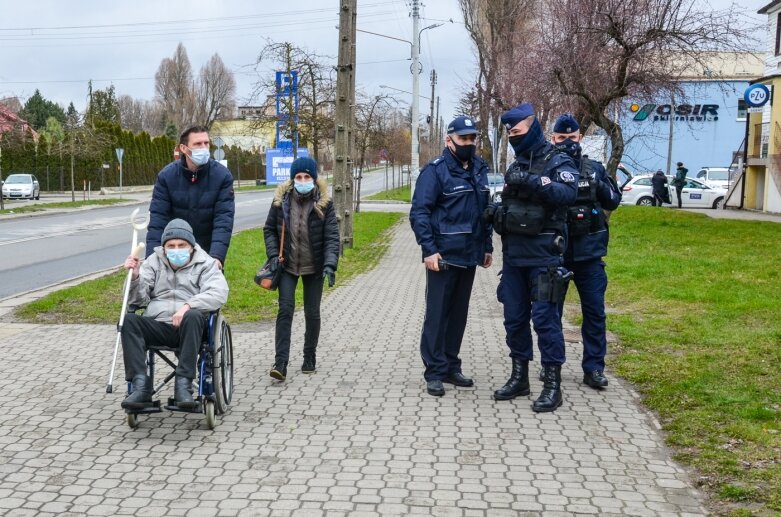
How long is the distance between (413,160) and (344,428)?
2628 centimetres

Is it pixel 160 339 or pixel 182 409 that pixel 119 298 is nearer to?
pixel 160 339

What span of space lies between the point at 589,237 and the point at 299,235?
7.37 feet

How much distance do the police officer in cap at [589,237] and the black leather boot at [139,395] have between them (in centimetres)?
307

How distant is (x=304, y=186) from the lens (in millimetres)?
7262

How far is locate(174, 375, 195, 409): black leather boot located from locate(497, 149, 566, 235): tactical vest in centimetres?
235

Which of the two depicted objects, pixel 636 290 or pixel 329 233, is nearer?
pixel 329 233

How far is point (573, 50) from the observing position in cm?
2044

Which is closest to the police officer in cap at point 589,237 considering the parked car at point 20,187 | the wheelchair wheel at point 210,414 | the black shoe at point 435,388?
the black shoe at point 435,388

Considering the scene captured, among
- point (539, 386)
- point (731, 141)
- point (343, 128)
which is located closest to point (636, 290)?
point (539, 386)

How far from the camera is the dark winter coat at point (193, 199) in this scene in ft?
22.4

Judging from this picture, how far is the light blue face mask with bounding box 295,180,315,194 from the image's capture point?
23.8 ft

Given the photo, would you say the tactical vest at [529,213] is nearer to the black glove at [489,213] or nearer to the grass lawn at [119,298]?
the black glove at [489,213]

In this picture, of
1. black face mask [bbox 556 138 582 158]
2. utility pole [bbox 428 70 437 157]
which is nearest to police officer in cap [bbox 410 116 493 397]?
black face mask [bbox 556 138 582 158]

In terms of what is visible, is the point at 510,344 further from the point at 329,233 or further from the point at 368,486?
the point at 368,486
